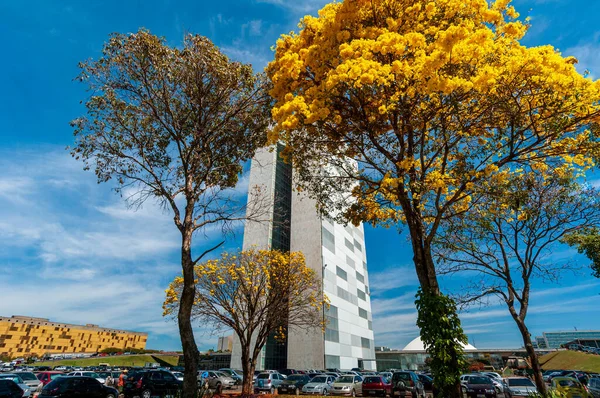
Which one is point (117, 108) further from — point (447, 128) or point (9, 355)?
point (9, 355)

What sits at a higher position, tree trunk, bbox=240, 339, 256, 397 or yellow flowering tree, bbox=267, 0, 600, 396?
yellow flowering tree, bbox=267, 0, 600, 396

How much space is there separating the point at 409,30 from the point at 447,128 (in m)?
2.90

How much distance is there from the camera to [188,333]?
8.88 meters

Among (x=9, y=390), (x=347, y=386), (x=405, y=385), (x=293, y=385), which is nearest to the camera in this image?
(x=9, y=390)

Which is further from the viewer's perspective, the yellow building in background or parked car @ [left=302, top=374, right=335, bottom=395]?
the yellow building in background

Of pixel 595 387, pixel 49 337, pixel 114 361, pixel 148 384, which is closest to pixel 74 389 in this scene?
pixel 148 384

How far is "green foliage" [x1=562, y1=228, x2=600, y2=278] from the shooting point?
13.3m

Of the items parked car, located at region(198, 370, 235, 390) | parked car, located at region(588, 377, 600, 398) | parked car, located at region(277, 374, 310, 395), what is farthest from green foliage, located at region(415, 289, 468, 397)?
parked car, located at region(198, 370, 235, 390)

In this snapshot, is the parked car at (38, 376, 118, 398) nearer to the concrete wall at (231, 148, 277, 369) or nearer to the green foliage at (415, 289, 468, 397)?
the green foliage at (415, 289, 468, 397)

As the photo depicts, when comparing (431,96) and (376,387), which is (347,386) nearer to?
(376,387)

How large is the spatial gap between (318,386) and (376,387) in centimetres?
446

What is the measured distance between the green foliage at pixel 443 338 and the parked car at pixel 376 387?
12.8m

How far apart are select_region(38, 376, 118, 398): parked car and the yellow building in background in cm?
9810

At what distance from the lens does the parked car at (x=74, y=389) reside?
1281 cm
